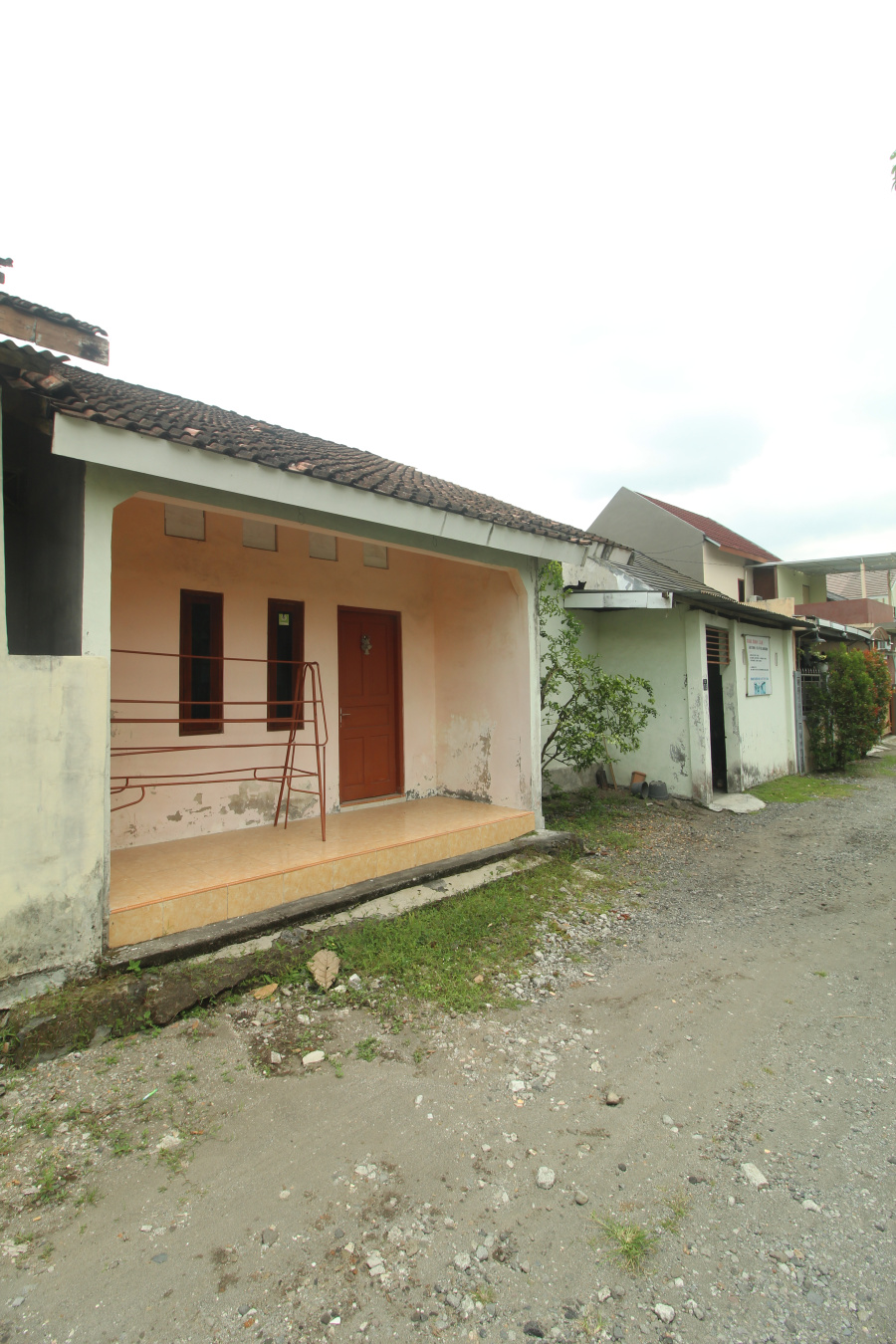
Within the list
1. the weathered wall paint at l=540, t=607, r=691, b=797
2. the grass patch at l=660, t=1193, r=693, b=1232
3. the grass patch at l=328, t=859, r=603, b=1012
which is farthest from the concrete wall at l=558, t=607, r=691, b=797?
the grass patch at l=660, t=1193, r=693, b=1232

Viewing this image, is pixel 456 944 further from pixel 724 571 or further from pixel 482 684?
pixel 724 571

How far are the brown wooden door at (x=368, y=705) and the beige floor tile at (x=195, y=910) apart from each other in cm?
281

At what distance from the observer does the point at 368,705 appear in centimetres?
731

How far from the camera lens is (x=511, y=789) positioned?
6.96m

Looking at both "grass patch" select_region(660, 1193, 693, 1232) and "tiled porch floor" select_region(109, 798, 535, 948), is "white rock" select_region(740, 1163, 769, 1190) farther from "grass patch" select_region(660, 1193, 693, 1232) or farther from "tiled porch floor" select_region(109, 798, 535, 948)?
"tiled porch floor" select_region(109, 798, 535, 948)

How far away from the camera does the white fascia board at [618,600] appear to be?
29.0 feet

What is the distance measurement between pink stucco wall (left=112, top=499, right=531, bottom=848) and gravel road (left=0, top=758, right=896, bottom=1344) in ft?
8.36

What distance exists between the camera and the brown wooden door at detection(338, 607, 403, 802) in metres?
7.08

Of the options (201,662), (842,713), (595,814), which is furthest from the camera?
(842,713)

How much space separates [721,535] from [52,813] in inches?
744

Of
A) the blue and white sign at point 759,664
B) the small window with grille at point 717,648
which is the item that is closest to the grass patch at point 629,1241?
the small window with grille at point 717,648

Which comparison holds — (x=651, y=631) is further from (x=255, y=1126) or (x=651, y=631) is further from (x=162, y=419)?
(x=255, y=1126)

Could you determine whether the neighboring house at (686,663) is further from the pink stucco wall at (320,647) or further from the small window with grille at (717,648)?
the pink stucco wall at (320,647)

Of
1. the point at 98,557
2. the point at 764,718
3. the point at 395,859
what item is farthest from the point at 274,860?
the point at 764,718
